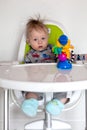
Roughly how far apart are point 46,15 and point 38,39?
0.25 metres

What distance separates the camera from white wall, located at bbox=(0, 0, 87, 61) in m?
1.69

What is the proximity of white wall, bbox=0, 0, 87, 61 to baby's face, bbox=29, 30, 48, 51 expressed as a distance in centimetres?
22

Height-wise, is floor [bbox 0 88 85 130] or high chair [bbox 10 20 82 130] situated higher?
high chair [bbox 10 20 82 130]

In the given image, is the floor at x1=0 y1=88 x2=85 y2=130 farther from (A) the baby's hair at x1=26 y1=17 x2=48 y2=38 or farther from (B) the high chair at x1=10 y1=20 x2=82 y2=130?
(A) the baby's hair at x1=26 y1=17 x2=48 y2=38

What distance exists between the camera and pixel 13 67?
4.24 ft

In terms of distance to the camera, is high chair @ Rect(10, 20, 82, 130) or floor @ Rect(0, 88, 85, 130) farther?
floor @ Rect(0, 88, 85, 130)

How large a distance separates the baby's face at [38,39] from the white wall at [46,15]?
22cm

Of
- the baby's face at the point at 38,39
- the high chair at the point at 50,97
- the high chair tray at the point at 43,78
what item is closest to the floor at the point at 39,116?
the high chair at the point at 50,97

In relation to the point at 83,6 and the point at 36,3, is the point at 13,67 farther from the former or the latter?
the point at 83,6

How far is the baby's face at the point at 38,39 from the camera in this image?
4.94 ft

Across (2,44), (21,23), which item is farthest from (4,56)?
(21,23)

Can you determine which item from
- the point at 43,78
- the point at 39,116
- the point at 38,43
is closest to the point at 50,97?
the point at 43,78

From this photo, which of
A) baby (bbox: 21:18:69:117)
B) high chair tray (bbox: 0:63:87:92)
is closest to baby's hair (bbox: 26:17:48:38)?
baby (bbox: 21:18:69:117)

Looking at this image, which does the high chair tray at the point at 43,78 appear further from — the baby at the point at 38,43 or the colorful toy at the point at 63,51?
the baby at the point at 38,43
